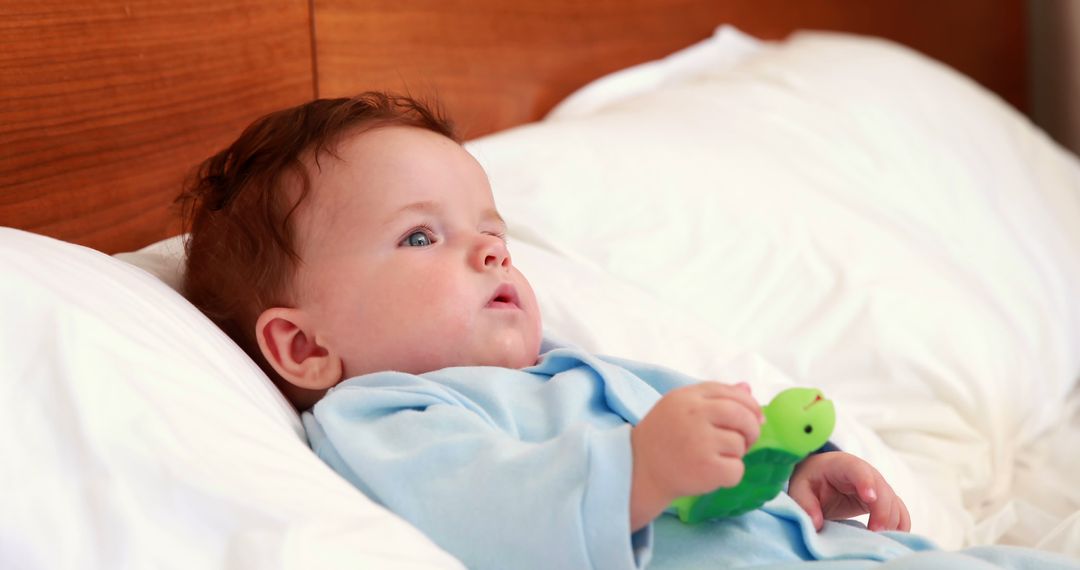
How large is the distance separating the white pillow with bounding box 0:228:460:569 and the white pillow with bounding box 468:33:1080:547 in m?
0.50

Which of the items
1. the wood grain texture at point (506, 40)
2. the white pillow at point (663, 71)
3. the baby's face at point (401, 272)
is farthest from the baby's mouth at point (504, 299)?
the white pillow at point (663, 71)

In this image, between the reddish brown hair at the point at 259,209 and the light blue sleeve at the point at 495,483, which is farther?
the reddish brown hair at the point at 259,209

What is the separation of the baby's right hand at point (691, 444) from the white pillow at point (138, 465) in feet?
0.40

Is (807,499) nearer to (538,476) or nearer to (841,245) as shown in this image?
(538,476)

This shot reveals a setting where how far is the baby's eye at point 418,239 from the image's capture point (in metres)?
0.94

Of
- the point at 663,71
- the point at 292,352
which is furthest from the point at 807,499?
the point at 663,71

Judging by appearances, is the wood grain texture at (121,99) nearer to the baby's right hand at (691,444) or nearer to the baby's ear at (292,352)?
the baby's ear at (292,352)

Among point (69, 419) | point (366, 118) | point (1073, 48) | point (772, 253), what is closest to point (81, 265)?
point (69, 419)

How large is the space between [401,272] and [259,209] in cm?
13

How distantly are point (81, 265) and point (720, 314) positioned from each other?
29.7 inches

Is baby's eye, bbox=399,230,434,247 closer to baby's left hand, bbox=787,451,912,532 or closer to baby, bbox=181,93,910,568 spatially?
baby, bbox=181,93,910,568

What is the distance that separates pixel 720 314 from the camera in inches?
53.6

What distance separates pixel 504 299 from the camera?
0.95 m

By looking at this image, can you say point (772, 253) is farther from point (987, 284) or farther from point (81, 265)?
point (81, 265)
